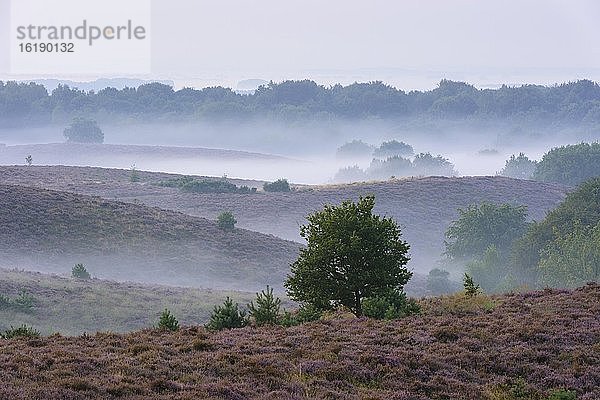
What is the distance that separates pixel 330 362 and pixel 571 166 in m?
131

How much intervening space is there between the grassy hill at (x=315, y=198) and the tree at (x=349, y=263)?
6365 centimetres

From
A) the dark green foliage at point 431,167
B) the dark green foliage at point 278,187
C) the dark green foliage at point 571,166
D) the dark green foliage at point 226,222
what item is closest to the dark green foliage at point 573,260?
the dark green foliage at point 226,222

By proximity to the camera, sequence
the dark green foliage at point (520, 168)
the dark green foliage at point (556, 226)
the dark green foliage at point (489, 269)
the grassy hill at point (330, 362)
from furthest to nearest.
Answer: the dark green foliage at point (520, 168) < the dark green foliage at point (489, 269) < the dark green foliage at point (556, 226) < the grassy hill at point (330, 362)

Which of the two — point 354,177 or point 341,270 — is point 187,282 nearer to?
point 341,270

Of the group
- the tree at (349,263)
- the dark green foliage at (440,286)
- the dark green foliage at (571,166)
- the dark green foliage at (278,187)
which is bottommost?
the dark green foliage at (440,286)

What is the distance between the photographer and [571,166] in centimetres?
13938

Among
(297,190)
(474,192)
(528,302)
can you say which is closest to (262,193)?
(297,190)

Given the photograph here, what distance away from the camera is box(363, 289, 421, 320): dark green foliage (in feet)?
79.9

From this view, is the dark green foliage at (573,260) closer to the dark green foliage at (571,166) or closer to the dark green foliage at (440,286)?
the dark green foliage at (440,286)

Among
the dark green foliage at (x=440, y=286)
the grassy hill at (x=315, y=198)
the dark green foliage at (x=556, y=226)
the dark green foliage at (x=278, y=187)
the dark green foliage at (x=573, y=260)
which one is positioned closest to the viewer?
the dark green foliage at (x=573, y=260)

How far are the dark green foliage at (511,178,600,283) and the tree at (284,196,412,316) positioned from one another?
144 feet

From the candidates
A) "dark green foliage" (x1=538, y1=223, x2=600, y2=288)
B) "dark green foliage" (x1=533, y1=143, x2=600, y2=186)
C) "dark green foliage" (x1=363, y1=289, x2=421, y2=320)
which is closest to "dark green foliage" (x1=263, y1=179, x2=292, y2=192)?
"dark green foliage" (x1=538, y1=223, x2=600, y2=288)

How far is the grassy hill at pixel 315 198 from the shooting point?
309 ft

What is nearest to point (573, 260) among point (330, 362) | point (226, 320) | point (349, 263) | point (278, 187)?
point (349, 263)
